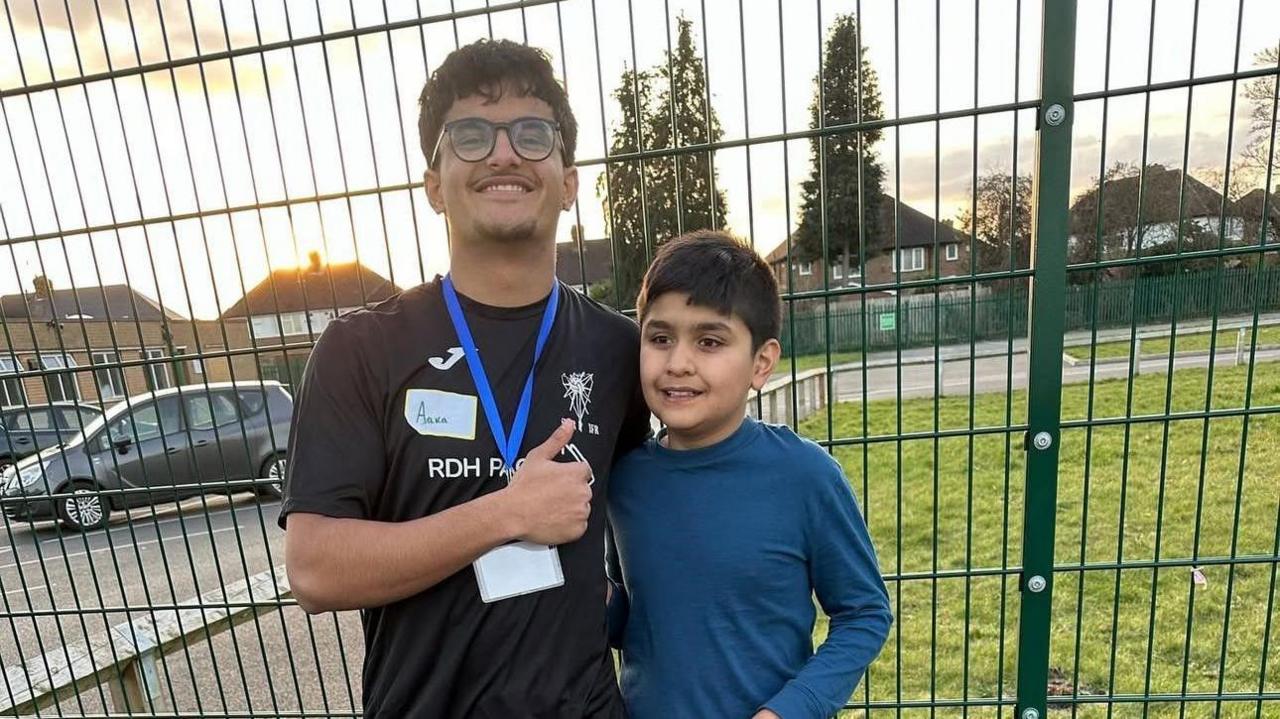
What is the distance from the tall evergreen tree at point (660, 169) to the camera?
1.95 m

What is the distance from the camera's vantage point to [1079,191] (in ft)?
6.15

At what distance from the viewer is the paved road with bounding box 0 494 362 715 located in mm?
2549

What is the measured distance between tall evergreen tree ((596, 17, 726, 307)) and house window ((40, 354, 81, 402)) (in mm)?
2079

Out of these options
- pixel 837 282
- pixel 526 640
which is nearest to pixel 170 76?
pixel 526 640

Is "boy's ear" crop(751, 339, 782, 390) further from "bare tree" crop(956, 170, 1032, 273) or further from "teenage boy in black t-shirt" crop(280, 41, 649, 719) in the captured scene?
"bare tree" crop(956, 170, 1032, 273)

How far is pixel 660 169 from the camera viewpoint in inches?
80.6

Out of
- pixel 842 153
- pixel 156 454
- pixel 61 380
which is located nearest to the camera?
pixel 842 153

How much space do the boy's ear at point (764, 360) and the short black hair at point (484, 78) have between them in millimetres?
673

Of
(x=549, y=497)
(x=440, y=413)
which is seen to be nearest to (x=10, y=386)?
(x=440, y=413)

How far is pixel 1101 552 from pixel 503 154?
5.05 metres

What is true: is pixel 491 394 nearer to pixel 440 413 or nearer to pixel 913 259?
pixel 440 413

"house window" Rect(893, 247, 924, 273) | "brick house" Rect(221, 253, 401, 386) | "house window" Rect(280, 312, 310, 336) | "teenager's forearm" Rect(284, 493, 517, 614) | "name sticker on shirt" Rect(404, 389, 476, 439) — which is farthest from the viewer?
"house window" Rect(893, 247, 924, 273)

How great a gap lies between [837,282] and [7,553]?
10.3 meters

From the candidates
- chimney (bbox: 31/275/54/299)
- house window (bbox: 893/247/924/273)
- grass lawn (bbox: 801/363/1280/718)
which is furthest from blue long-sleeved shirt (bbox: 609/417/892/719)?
chimney (bbox: 31/275/54/299)
